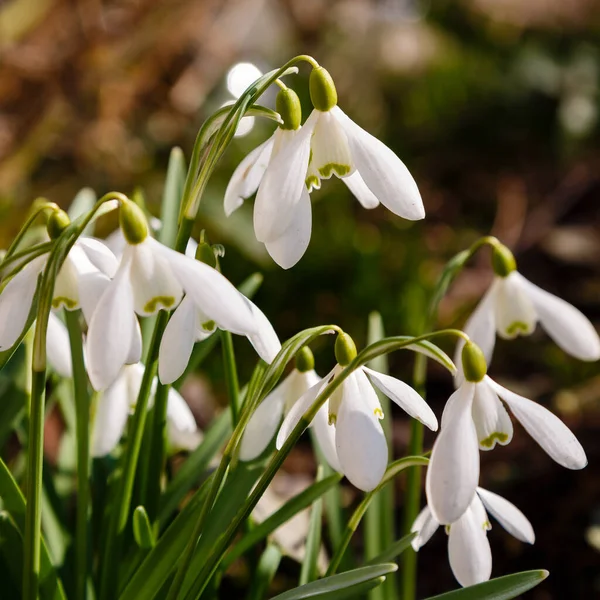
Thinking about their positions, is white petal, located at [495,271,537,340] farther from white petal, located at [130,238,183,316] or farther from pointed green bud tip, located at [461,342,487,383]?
white petal, located at [130,238,183,316]

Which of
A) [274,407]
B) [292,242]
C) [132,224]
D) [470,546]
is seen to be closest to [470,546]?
[470,546]

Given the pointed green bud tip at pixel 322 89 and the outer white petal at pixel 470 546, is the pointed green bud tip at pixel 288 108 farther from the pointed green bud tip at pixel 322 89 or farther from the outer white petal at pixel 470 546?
the outer white petal at pixel 470 546

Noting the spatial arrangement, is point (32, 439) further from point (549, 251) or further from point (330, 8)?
point (330, 8)

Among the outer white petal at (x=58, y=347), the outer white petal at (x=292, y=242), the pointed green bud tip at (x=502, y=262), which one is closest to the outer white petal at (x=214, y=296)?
the outer white petal at (x=292, y=242)

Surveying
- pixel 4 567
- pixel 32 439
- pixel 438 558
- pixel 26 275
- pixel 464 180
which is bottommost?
pixel 464 180

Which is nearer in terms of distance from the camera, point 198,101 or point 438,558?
point 438,558

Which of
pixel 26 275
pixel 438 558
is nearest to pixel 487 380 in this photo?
pixel 26 275
